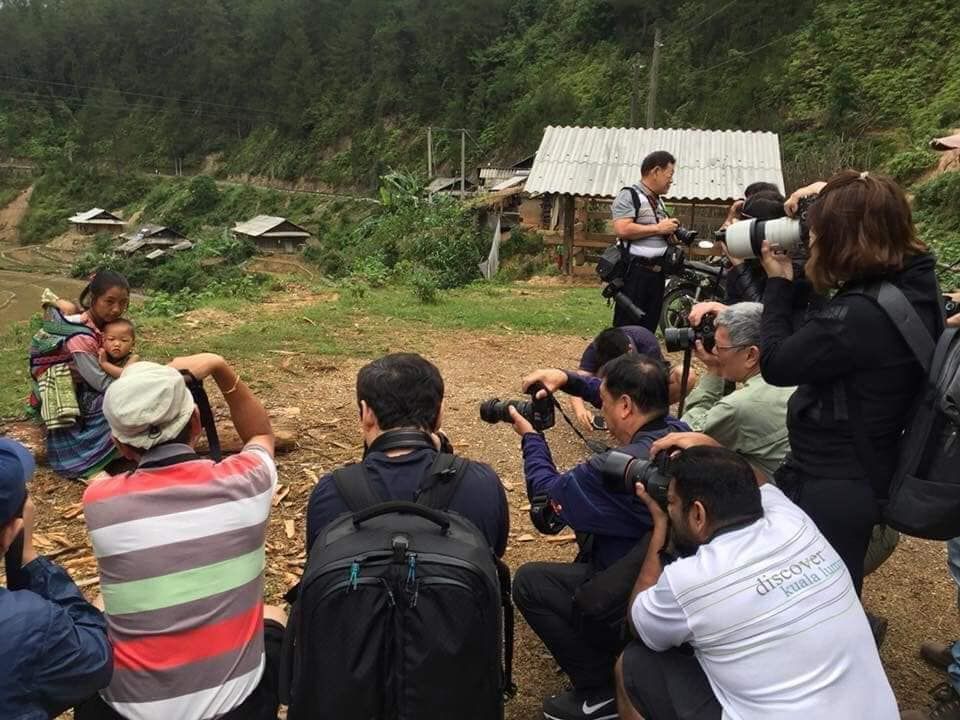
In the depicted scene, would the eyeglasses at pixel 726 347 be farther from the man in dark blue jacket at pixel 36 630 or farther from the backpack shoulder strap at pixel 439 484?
the man in dark blue jacket at pixel 36 630

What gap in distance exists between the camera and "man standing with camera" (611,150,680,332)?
4770mm

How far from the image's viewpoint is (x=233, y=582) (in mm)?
1958

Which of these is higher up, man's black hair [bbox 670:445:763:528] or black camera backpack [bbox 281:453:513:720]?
man's black hair [bbox 670:445:763:528]

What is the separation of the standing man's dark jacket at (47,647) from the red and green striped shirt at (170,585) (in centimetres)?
13

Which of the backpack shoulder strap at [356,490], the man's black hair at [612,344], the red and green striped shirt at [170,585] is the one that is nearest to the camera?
the red and green striped shirt at [170,585]

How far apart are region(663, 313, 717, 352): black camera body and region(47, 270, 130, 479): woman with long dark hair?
119 inches

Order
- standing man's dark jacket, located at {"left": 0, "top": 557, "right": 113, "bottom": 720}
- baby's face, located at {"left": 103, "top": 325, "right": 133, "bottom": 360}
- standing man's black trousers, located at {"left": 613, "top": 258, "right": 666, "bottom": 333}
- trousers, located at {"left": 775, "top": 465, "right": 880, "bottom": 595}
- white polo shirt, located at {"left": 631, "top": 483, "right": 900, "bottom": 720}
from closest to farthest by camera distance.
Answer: standing man's dark jacket, located at {"left": 0, "top": 557, "right": 113, "bottom": 720} → white polo shirt, located at {"left": 631, "top": 483, "right": 900, "bottom": 720} → trousers, located at {"left": 775, "top": 465, "right": 880, "bottom": 595} → baby's face, located at {"left": 103, "top": 325, "right": 133, "bottom": 360} → standing man's black trousers, located at {"left": 613, "top": 258, "right": 666, "bottom": 333}

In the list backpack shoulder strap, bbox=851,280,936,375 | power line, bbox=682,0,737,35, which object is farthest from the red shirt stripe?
power line, bbox=682,0,737,35

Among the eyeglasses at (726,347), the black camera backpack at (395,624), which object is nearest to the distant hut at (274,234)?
the eyeglasses at (726,347)

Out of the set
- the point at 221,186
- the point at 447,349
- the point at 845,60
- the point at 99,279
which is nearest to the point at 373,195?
the point at 221,186

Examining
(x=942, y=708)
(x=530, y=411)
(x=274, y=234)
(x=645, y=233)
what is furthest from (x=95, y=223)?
(x=942, y=708)

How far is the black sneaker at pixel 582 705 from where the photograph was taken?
2.49 metres

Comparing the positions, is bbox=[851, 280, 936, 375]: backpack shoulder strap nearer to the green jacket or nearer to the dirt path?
the green jacket

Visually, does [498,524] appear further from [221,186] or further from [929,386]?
[221,186]
